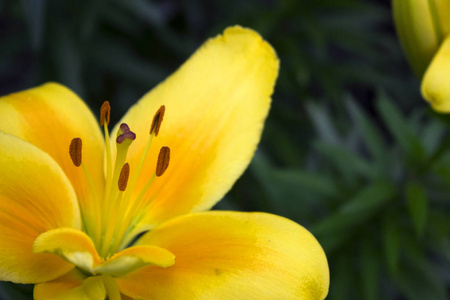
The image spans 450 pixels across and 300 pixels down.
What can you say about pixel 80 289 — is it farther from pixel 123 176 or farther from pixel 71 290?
pixel 123 176

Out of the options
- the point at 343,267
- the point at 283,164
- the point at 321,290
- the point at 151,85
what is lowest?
the point at 283,164

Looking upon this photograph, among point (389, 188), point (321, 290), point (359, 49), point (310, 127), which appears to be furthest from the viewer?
point (310, 127)

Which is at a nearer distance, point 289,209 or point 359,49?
point 289,209

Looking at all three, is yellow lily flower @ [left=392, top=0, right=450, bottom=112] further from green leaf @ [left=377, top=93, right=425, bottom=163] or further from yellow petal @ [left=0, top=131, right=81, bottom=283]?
Answer: yellow petal @ [left=0, top=131, right=81, bottom=283]

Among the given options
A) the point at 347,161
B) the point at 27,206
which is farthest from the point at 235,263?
the point at 347,161

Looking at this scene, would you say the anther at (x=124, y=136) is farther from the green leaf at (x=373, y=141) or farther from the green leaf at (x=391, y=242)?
the green leaf at (x=373, y=141)

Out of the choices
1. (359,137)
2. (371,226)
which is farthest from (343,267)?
(359,137)

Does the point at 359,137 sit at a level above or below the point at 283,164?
above

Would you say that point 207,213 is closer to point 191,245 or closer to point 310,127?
point 191,245
